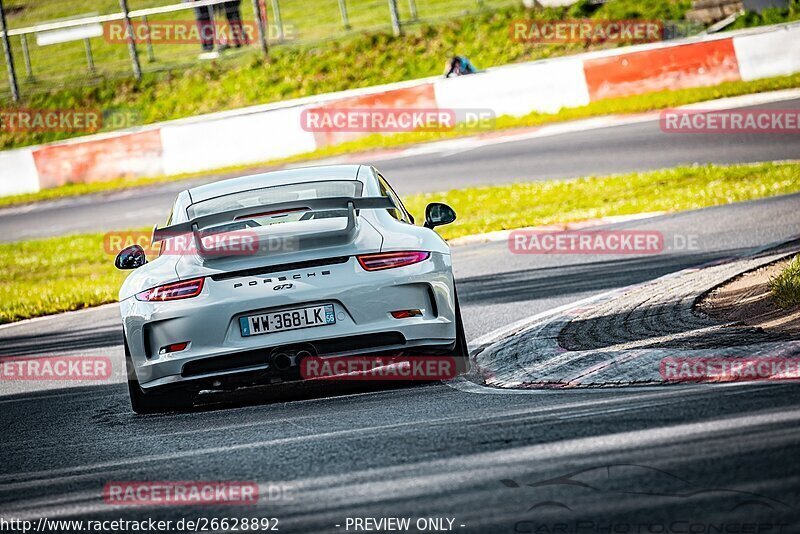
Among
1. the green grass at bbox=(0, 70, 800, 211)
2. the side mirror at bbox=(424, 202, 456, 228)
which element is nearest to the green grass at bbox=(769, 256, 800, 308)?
the side mirror at bbox=(424, 202, 456, 228)

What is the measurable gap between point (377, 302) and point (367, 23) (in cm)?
2300

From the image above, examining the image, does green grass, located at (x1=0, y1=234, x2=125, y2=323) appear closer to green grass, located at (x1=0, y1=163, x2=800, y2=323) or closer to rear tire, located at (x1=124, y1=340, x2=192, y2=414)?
green grass, located at (x1=0, y1=163, x2=800, y2=323)

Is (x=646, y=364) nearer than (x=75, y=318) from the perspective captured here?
Yes

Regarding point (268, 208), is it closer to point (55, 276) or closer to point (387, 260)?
point (387, 260)

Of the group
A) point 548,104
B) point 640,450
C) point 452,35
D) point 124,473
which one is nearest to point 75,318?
point 124,473

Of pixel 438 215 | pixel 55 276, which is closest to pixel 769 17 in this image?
pixel 55 276

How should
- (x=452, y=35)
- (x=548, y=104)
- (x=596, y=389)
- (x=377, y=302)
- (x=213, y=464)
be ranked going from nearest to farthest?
1. (x=213, y=464)
2. (x=596, y=389)
3. (x=377, y=302)
4. (x=548, y=104)
5. (x=452, y=35)

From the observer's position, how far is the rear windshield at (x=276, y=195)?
8086 millimetres

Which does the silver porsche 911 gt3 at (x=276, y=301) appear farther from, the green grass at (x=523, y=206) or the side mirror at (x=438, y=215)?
the green grass at (x=523, y=206)

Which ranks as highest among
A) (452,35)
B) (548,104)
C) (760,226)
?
(452,35)

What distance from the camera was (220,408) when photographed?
303 inches

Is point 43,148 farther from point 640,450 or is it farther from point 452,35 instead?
point 640,450

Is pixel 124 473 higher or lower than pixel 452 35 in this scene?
lower

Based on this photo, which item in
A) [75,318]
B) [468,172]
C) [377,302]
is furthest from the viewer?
[468,172]
